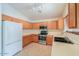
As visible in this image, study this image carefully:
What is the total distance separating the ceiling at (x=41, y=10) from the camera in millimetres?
1338

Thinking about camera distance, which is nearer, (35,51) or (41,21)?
(41,21)

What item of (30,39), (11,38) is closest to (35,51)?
(30,39)

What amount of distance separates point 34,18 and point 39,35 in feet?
0.85

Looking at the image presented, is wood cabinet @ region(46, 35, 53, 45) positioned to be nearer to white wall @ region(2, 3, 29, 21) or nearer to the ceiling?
the ceiling

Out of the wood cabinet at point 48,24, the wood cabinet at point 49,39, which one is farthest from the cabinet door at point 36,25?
the wood cabinet at point 49,39

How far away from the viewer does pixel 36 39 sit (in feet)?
4.89

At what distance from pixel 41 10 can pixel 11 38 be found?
0.60 meters

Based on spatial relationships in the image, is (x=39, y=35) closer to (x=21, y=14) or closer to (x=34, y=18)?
(x=34, y=18)

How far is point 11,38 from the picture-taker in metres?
1.51

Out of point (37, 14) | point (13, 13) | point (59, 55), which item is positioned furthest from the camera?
point (37, 14)

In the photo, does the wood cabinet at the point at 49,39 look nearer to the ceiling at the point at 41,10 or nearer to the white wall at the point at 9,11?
the ceiling at the point at 41,10

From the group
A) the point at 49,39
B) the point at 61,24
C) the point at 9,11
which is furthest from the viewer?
the point at 49,39

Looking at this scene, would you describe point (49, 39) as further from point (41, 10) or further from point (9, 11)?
point (9, 11)

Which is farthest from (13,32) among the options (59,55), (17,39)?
(59,55)
